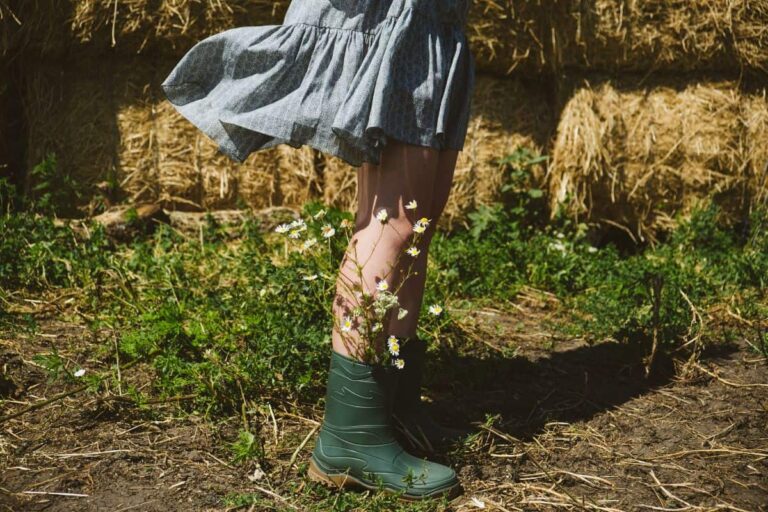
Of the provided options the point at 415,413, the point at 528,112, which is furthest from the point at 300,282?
the point at 528,112

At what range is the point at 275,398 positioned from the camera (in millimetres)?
2277

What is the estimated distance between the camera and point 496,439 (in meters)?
2.12

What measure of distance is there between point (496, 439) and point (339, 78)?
106 centimetres

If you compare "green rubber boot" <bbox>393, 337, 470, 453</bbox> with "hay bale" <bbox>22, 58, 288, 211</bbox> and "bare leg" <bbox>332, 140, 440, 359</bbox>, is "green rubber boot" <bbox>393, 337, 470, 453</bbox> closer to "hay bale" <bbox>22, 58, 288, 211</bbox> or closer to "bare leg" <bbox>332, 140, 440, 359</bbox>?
"bare leg" <bbox>332, 140, 440, 359</bbox>

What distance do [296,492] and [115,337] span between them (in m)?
0.97

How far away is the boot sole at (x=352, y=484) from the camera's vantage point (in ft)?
5.90

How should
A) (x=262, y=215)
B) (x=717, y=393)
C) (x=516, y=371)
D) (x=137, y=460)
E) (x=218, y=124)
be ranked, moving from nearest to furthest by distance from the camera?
(x=218, y=124)
(x=137, y=460)
(x=717, y=393)
(x=516, y=371)
(x=262, y=215)

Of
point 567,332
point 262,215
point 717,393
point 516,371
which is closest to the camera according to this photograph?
point 717,393

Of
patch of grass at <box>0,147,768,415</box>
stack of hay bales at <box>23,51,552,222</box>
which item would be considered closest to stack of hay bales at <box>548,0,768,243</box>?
patch of grass at <box>0,147,768,415</box>

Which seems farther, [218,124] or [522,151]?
[522,151]

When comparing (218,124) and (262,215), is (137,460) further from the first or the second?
(262,215)

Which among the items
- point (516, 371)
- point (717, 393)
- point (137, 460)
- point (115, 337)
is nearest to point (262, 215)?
point (115, 337)

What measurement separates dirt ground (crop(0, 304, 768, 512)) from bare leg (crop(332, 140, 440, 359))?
0.44 m

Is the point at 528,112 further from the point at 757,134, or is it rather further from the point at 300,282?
the point at 300,282
